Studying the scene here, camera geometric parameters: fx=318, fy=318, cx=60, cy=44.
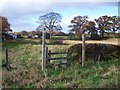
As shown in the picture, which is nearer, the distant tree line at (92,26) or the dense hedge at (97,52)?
the dense hedge at (97,52)

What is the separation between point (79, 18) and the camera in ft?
112

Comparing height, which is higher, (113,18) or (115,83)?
(113,18)

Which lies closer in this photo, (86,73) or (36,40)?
(86,73)

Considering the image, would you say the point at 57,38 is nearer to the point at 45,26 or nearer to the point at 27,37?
the point at 45,26

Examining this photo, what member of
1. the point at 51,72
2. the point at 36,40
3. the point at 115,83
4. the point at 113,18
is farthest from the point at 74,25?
the point at 115,83

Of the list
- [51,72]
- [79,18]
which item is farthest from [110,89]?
[79,18]

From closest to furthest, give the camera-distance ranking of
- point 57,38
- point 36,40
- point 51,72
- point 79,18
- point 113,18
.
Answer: point 51,72 → point 113,18 → point 79,18 → point 57,38 → point 36,40

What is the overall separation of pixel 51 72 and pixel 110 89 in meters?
4.65

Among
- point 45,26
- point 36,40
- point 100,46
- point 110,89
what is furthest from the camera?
point 36,40

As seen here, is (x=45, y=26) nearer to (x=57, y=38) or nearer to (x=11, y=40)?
(x=57, y=38)

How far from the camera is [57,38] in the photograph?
3978 centimetres

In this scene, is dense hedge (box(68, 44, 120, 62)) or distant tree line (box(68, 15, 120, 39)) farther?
distant tree line (box(68, 15, 120, 39))

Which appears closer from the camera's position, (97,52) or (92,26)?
(97,52)

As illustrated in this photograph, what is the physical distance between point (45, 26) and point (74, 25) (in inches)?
148
